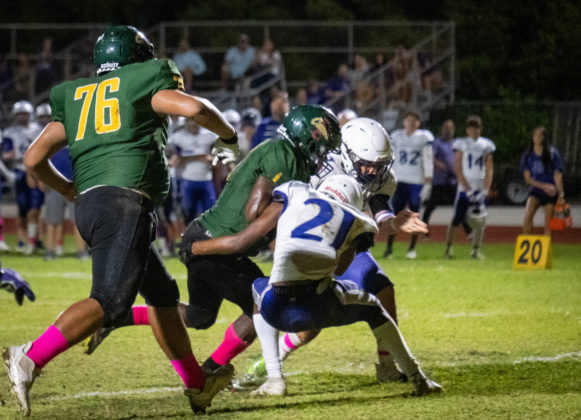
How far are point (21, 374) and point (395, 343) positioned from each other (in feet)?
6.13

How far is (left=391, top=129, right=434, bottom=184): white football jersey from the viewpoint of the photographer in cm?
1305

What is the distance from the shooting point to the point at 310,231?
4629 mm

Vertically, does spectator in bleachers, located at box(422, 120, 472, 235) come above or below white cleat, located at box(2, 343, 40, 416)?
below

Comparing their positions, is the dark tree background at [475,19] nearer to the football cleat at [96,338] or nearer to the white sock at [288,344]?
the white sock at [288,344]

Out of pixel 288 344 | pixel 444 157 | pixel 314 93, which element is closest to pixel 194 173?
pixel 444 157

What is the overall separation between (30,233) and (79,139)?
9.36 metres

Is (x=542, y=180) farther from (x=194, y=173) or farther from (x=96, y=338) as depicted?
(x=96, y=338)

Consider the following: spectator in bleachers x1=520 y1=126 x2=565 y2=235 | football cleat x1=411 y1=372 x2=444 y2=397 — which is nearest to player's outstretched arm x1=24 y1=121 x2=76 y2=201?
football cleat x1=411 y1=372 x2=444 y2=397

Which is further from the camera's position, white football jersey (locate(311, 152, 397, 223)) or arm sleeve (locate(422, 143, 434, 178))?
arm sleeve (locate(422, 143, 434, 178))

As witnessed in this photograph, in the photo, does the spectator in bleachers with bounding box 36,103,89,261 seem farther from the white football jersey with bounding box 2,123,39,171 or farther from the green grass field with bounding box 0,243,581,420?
the green grass field with bounding box 0,243,581,420

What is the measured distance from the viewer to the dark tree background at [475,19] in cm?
2580

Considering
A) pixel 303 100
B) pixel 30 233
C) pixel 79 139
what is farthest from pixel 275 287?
pixel 303 100

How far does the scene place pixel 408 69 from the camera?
1983 cm

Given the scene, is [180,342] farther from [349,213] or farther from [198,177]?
[198,177]
